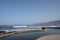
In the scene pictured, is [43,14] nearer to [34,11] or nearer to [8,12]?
[34,11]

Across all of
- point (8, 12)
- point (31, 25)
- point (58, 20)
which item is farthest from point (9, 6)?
point (58, 20)

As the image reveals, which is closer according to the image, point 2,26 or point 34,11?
point 2,26

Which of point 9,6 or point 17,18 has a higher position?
point 9,6

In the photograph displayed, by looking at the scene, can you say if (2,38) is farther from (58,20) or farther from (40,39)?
(58,20)

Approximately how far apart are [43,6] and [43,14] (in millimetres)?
365

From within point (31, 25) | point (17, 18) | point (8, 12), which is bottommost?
point (31, 25)

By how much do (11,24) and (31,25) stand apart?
86cm

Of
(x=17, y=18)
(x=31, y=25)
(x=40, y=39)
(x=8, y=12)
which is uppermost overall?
(x=8, y=12)

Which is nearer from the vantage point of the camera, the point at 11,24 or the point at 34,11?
the point at 11,24

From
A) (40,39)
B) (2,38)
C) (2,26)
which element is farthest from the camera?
(2,38)

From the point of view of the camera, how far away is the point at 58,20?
5.20 meters

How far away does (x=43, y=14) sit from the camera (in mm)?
5398

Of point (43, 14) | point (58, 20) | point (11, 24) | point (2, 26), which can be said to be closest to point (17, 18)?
point (11, 24)

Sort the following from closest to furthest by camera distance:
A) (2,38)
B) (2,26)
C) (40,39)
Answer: (2,26), (40,39), (2,38)
